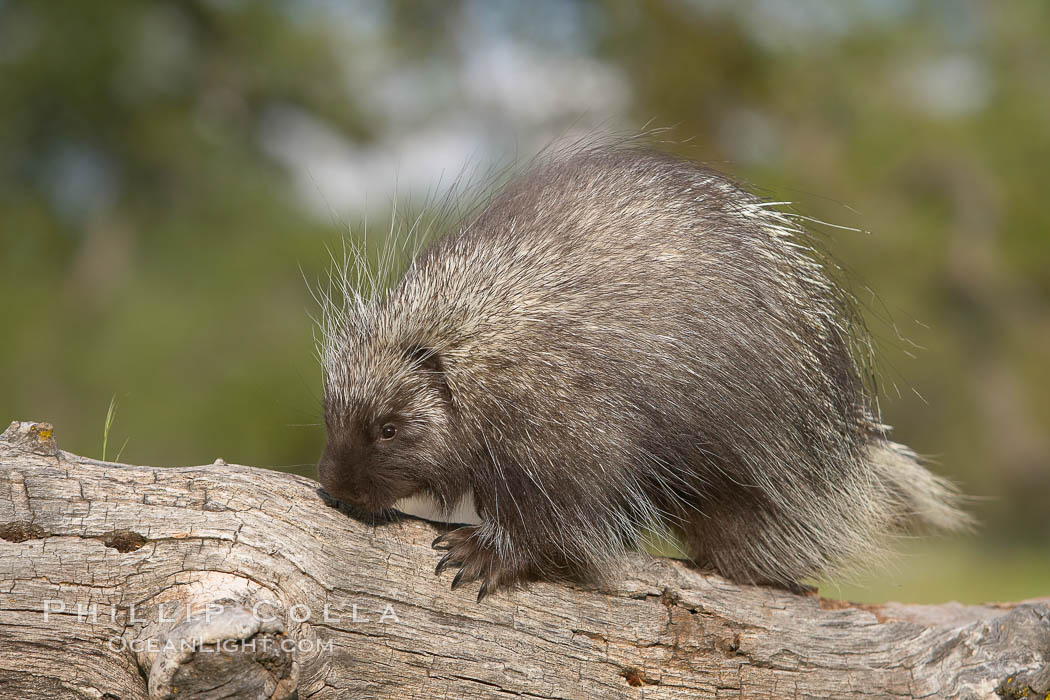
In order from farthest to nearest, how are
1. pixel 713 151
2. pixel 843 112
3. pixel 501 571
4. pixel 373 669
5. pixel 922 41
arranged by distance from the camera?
1. pixel 922 41
2. pixel 843 112
3. pixel 713 151
4. pixel 501 571
5. pixel 373 669

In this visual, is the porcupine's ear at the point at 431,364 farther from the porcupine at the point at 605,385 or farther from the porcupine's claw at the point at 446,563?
the porcupine's claw at the point at 446,563

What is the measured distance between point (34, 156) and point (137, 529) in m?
6.53

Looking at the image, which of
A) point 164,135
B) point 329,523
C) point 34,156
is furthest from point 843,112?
point 329,523

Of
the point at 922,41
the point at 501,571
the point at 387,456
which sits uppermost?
the point at 922,41

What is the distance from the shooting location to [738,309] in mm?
2559

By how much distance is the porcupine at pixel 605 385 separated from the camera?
2482 millimetres

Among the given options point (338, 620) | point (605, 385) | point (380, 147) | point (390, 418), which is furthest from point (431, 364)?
point (380, 147)

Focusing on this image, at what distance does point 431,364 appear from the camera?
8.70 feet

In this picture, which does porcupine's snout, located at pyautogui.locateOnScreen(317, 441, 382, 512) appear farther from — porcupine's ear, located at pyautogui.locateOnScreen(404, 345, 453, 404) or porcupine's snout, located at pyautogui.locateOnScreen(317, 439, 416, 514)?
porcupine's ear, located at pyautogui.locateOnScreen(404, 345, 453, 404)

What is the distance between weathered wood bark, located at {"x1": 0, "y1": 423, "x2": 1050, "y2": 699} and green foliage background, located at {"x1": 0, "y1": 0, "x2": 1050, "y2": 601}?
584 mm

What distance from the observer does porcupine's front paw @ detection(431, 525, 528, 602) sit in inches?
96.1

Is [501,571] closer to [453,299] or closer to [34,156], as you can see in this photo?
[453,299]

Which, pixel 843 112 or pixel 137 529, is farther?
pixel 843 112

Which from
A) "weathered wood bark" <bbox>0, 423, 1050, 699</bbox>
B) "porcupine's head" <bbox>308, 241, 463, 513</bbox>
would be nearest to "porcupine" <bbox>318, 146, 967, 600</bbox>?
"porcupine's head" <bbox>308, 241, 463, 513</bbox>
